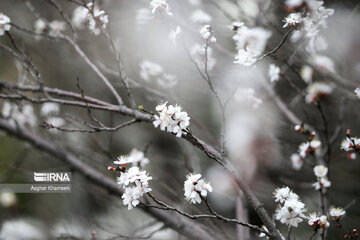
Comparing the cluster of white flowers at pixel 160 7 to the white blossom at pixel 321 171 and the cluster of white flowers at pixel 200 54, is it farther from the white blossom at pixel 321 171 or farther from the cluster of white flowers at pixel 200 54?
the white blossom at pixel 321 171

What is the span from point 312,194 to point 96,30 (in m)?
2.89

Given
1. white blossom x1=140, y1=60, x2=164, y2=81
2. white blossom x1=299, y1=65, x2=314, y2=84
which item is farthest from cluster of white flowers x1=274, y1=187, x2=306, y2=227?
white blossom x1=140, y1=60, x2=164, y2=81

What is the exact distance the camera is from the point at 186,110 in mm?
3436

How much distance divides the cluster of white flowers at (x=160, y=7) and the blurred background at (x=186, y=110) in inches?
16.2

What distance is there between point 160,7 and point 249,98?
1.11 metres

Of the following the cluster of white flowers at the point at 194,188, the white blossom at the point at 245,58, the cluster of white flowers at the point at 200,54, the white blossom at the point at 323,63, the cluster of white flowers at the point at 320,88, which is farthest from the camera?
the white blossom at the point at 323,63

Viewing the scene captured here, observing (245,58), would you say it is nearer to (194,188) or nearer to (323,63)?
(194,188)

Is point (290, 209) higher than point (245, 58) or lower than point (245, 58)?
lower

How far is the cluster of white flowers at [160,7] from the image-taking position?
172 centimetres

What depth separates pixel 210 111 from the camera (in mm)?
4535

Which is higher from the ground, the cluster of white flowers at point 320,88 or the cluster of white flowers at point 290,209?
the cluster of white flowers at point 320,88

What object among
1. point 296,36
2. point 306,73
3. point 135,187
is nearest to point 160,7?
point 135,187

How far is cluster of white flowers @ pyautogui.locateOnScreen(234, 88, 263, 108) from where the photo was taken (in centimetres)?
251

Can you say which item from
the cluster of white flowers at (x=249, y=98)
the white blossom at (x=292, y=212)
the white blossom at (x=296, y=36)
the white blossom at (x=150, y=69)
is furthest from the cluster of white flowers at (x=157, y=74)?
the white blossom at (x=292, y=212)
